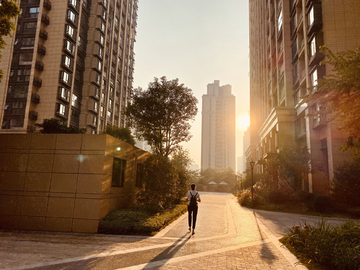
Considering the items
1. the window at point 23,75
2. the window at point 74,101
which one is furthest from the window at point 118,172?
the window at point 74,101

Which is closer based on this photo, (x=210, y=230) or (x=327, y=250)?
(x=327, y=250)

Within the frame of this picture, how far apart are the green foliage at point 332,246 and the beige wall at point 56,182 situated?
308 inches

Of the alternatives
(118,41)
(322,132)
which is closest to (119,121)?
(118,41)

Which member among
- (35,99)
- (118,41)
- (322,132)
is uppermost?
(118,41)

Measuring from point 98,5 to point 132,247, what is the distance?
53.7 meters

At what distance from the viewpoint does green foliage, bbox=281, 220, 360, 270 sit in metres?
A: 6.30

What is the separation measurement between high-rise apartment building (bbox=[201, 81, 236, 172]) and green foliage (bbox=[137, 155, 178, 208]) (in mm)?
144224

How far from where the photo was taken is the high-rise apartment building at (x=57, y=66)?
130 ft

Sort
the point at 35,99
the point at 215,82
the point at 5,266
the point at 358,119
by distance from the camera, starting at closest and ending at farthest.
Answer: the point at 5,266, the point at 358,119, the point at 35,99, the point at 215,82

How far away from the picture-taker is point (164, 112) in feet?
72.1

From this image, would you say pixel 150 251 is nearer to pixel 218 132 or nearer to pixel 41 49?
pixel 41 49

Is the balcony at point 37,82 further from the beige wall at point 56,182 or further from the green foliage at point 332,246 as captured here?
the green foliage at point 332,246

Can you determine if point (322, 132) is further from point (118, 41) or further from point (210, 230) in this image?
point (118, 41)

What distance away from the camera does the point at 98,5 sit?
5203cm
